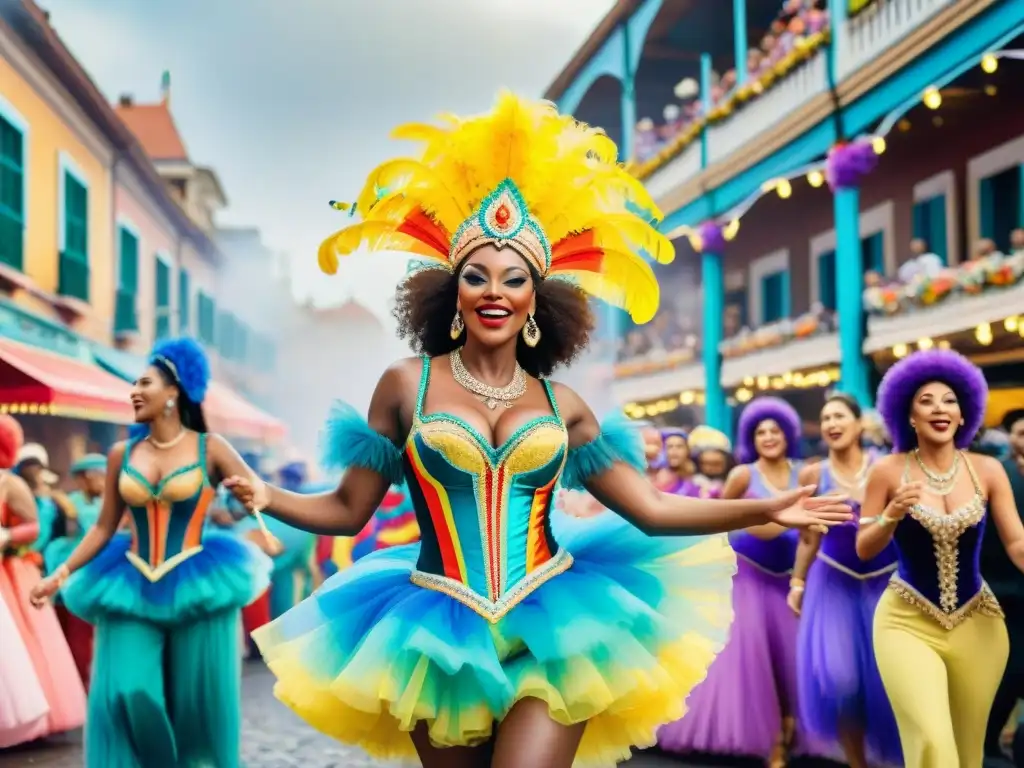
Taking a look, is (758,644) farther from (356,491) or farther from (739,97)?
(739,97)

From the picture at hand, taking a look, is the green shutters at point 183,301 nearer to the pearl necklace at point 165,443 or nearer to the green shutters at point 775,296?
the green shutters at point 775,296

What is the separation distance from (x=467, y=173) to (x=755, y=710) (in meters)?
4.63

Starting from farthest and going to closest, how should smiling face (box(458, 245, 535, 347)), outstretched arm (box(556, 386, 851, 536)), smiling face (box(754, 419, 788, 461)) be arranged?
smiling face (box(754, 419, 788, 461)) → smiling face (box(458, 245, 535, 347)) → outstretched arm (box(556, 386, 851, 536))

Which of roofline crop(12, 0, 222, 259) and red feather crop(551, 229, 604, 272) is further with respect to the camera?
roofline crop(12, 0, 222, 259)

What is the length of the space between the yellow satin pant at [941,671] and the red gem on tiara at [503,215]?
247 centimetres

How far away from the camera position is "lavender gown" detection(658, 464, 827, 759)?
23.9 feet

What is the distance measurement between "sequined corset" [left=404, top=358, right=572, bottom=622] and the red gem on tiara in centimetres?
62

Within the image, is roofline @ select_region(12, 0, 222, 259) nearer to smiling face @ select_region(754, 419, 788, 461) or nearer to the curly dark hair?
smiling face @ select_region(754, 419, 788, 461)

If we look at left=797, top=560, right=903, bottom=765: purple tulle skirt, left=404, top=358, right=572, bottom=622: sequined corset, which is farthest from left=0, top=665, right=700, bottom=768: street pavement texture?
left=404, top=358, right=572, bottom=622: sequined corset

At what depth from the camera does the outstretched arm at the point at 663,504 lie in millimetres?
3512

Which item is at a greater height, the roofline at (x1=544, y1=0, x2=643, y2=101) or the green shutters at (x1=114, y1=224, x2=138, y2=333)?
the roofline at (x1=544, y1=0, x2=643, y2=101)

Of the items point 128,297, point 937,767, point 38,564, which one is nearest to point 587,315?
point 937,767

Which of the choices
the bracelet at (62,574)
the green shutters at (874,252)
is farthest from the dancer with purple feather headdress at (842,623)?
the green shutters at (874,252)

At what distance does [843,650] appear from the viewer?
6.31 meters
